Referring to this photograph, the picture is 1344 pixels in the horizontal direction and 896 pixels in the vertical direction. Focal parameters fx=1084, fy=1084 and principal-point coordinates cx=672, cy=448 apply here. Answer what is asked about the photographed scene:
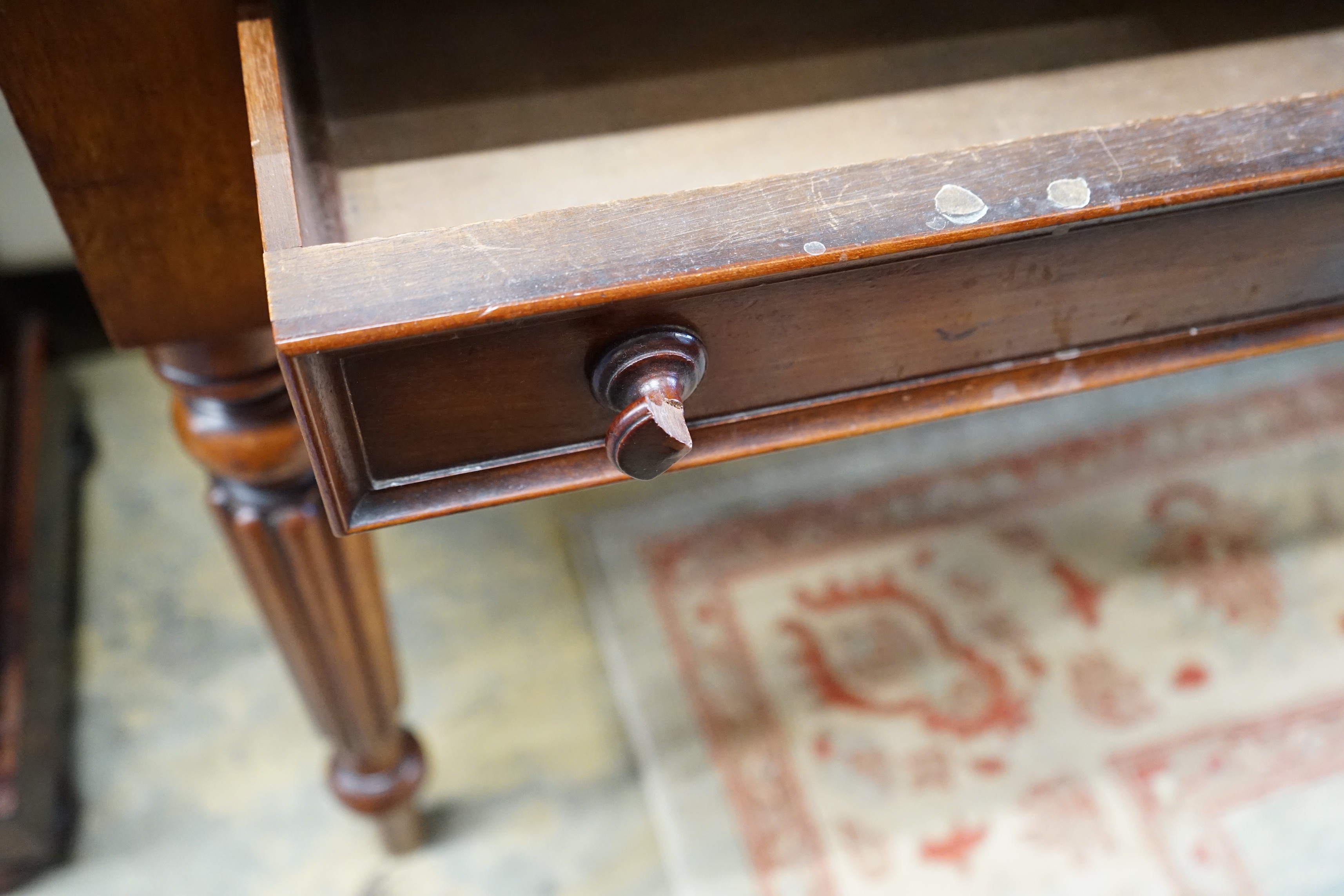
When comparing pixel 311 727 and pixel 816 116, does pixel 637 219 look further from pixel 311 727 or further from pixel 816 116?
pixel 311 727

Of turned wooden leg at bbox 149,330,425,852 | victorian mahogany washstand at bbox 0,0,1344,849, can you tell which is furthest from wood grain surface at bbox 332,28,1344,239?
turned wooden leg at bbox 149,330,425,852

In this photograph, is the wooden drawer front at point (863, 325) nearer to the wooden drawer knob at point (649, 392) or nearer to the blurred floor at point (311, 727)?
the wooden drawer knob at point (649, 392)

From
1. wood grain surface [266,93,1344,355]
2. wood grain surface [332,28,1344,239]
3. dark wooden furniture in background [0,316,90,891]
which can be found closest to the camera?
wood grain surface [266,93,1344,355]

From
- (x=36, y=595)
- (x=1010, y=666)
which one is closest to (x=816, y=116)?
(x=1010, y=666)

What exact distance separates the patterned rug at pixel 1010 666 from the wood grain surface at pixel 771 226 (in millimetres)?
582

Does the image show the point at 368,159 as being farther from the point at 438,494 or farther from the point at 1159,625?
the point at 1159,625

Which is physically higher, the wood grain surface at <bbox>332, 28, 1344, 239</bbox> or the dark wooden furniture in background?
the wood grain surface at <bbox>332, 28, 1344, 239</bbox>

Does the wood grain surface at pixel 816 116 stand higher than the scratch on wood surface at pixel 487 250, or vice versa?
the scratch on wood surface at pixel 487 250

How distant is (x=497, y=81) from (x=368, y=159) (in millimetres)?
69

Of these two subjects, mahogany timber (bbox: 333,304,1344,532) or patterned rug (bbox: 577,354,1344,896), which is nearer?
mahogany timber (bbox: 333,304,1344,532)

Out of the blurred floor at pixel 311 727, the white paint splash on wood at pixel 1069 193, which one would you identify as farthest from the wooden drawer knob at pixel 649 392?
the blurred floor at pixel 311 727

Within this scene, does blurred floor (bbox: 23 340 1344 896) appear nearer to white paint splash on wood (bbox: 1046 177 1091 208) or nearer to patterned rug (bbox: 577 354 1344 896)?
patterned rug (bbox: 577 354 1344 896)

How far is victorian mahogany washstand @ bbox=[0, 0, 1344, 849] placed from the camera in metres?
0.32

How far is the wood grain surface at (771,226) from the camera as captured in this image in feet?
0.97
